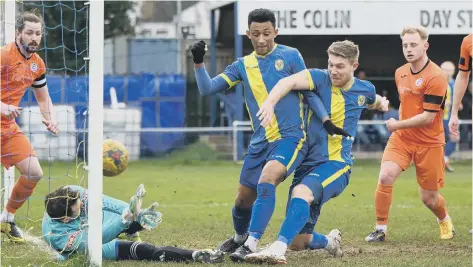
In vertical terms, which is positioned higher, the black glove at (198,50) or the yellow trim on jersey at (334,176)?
the black glove at (198,50)

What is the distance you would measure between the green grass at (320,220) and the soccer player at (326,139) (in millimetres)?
364

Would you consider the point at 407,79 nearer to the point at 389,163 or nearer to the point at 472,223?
the point at 389,163

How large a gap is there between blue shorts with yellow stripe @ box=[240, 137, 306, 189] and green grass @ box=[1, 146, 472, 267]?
2.49 ft

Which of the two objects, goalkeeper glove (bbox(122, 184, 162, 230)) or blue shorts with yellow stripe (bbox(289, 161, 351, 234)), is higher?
blue shorts with yellow stripe (bbox(289, 161, 351, 234))

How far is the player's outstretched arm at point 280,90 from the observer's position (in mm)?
6729

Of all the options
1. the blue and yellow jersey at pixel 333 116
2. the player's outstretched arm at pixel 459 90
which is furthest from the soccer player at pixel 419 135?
the blue and yellow jersey at pixel 333 116

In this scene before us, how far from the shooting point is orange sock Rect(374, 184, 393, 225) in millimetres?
8961

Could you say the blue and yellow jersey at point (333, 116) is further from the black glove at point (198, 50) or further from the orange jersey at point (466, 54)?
the orange jersey at point (466, 54)

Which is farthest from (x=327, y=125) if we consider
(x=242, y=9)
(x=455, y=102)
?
(x=242, y=9)

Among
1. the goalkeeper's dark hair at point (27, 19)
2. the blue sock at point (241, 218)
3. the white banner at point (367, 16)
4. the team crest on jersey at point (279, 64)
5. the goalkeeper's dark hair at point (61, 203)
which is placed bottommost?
the blue sock at point (241, 218)

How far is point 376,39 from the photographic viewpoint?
82.6ft

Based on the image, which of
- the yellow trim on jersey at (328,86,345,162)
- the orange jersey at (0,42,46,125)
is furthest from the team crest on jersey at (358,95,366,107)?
the orange jersey at (0,42,46,125)

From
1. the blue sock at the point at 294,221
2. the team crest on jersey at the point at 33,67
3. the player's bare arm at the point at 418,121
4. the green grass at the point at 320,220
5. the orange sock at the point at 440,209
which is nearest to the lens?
the blue sock at the point at 294,221

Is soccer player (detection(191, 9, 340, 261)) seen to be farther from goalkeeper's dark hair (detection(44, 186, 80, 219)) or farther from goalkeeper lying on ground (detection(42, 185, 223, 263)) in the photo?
goalkeeper's dark hair (detection(44, 186, 80, 219))
